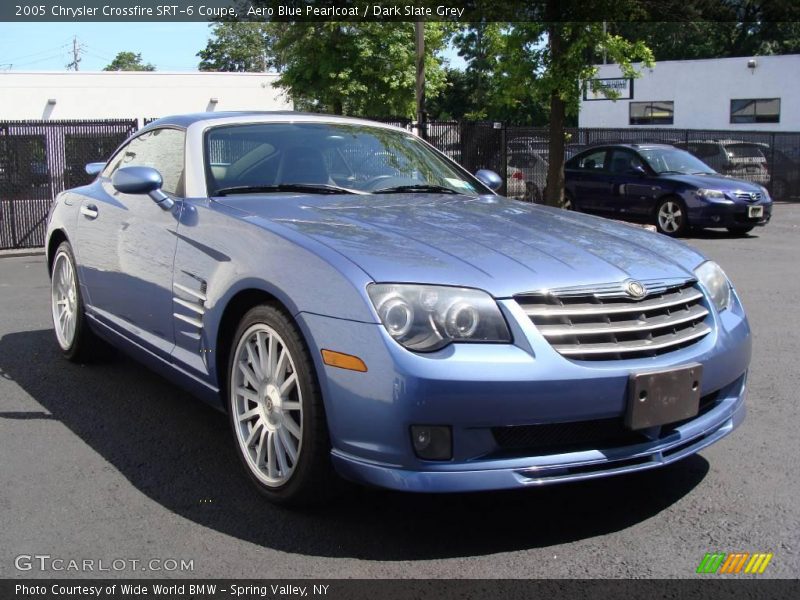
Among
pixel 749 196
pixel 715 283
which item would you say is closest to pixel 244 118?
pixel 715 283

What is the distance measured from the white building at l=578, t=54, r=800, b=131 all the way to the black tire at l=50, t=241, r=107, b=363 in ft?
104

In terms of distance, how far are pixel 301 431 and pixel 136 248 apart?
1.79m

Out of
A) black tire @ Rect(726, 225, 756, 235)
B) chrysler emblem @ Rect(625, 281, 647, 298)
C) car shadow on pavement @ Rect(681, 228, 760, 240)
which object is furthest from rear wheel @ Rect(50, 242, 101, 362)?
black tire @ Rect(726, 225, 756, 235)

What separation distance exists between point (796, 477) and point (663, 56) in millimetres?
66864

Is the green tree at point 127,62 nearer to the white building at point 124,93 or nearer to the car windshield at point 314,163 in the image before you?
the white building at point 124,93

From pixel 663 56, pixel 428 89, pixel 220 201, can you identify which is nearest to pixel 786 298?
pixel 220 201

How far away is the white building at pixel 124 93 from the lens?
34.8 m

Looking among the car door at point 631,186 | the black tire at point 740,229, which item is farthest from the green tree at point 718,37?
the black tire at point 740,229

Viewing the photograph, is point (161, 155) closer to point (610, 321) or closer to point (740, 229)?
point (610, 321)

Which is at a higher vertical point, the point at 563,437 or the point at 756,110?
the point at 756,110

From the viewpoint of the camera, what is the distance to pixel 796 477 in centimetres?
387

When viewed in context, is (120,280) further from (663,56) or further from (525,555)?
(663,56)

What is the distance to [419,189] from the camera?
4727mm

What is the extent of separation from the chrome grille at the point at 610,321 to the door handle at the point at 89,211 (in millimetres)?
3056
